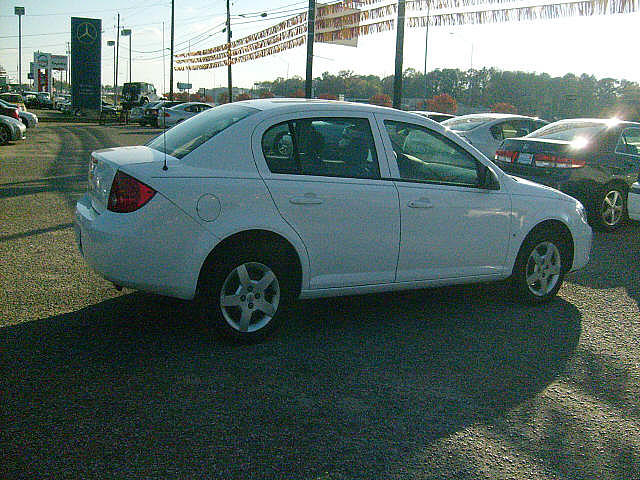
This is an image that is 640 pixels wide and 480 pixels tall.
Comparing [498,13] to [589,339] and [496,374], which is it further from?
[496,374]

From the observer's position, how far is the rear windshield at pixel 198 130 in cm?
495

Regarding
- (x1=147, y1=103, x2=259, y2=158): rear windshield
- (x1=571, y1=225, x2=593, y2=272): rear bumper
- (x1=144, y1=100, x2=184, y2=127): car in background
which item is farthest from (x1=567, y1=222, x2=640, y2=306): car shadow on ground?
(x1=144, y1=100, x2=184, y2=127): car in background

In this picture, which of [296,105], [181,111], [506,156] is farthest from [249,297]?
[181,111]

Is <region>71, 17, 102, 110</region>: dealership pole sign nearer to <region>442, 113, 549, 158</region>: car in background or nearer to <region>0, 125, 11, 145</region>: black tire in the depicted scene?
<region>0, 125, 11, 145</region>: black tire

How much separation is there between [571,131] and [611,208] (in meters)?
1.39

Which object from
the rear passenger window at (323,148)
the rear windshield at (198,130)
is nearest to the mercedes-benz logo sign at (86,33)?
the rear windshield at (198,130)

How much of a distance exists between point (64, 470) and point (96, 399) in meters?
0.79

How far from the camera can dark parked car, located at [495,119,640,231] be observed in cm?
1016

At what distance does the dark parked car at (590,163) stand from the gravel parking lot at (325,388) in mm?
3826

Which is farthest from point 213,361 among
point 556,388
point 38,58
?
point 38,58

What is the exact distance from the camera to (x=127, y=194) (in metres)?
4.59

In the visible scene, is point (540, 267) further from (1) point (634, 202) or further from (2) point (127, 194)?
(1) point (634, 202)

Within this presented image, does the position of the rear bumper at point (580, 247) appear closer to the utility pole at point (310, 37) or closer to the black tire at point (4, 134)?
the utility pole at point (310, 37)

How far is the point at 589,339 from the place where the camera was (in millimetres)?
5371
